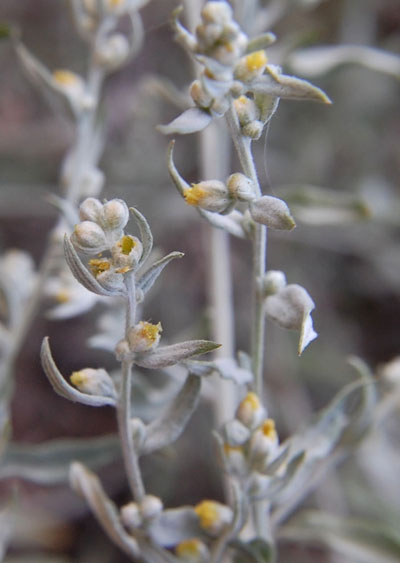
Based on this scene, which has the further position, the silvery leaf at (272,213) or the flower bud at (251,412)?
the flower bud at (251,412)

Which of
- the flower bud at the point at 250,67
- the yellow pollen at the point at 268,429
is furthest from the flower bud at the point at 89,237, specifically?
the yellow pollen at the point at 268,429

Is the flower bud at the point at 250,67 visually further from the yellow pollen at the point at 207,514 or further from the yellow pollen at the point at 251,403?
the yellow pollen at the point at 207,514

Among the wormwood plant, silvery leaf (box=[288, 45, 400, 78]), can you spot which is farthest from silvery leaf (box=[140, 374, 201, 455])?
silvery leaf (box=[288, 45, 400, 78])

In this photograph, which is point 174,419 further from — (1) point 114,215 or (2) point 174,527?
(1) point 114,215

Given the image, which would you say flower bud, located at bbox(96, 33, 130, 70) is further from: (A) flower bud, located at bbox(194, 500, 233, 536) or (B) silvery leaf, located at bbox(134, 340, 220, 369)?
(A) flower bud, located at bbox(194, 500, 233, 536)

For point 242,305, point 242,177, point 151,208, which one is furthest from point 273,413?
point 242,177

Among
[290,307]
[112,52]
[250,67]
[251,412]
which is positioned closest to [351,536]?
[251,412]

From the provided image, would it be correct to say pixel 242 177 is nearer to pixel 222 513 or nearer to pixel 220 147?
pixel 222 513

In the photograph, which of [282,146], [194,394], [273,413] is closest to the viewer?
[194,394]
